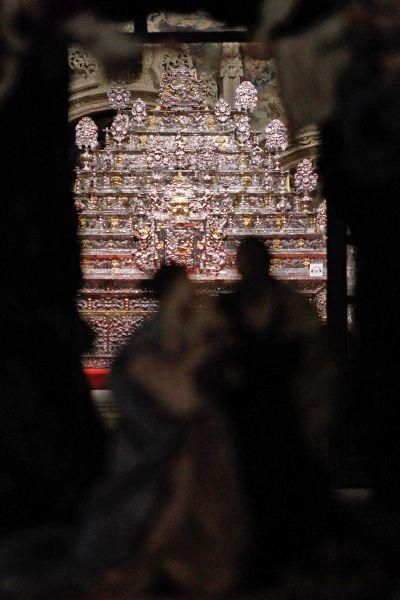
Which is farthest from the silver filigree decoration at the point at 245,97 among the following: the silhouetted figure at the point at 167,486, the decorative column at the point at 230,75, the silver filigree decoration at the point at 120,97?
the silhouetted figure at the point at 167,486

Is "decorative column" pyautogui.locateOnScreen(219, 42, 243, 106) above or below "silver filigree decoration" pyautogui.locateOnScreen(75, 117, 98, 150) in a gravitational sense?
above

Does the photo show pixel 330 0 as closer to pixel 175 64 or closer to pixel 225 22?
pixel 225 22

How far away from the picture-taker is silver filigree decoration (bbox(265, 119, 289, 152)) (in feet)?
32.4

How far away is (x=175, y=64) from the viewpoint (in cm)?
1084

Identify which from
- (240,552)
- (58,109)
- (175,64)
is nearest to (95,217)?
(175,64)

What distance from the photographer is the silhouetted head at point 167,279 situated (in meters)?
3.16

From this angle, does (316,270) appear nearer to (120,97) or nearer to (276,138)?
(276,138)

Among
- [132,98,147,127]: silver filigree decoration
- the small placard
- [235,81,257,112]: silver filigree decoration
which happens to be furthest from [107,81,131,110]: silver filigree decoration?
the small placard

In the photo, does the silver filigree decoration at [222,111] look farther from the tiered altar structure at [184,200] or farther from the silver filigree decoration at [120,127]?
the silver filigree decoration at [120,127]

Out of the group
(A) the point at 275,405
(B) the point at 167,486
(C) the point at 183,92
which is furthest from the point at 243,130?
(B) the point at 167,486

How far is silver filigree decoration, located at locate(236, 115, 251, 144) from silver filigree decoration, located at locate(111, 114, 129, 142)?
46.1 inches

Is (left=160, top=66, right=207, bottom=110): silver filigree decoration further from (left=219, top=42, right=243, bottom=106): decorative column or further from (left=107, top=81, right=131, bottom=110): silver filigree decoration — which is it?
(left=219, top=42, right=243, bottom=106): decorative column

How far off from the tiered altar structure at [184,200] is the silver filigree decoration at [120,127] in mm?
10

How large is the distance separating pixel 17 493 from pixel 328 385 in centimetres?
115
